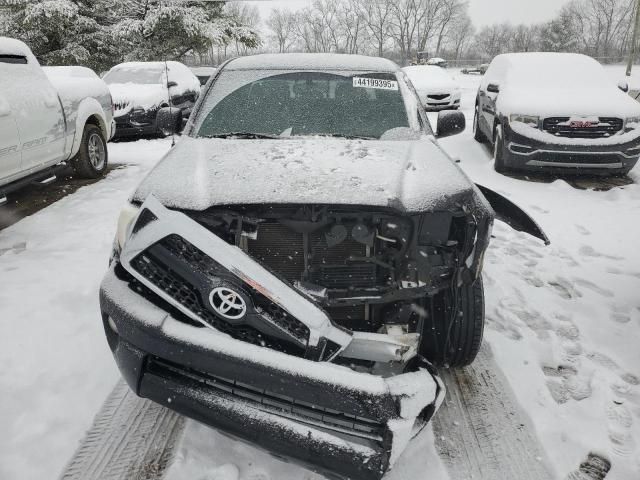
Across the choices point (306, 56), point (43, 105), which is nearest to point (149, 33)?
point (43, 105)

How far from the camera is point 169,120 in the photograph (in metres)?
3.59

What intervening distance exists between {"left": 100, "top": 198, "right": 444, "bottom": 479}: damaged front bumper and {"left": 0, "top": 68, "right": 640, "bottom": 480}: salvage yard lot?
0.44 meters

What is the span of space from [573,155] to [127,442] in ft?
20.1

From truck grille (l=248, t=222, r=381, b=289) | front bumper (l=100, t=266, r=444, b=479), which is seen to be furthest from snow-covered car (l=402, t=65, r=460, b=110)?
front bumper (l=100, t=266, r=444, b=479)

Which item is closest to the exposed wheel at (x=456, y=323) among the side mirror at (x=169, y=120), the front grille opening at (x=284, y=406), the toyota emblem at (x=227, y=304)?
the front grille opening at (x=284, y=406)

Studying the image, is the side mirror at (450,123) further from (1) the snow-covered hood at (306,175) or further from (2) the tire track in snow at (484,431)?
(2) the tire track in snow at (484,431)

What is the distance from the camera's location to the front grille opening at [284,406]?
160 cm

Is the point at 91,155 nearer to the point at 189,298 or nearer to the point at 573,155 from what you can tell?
the point at 189,298

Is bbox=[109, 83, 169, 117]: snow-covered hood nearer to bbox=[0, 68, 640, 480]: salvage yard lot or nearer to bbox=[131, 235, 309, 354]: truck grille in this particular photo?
bbox=[0, 68, 640, 480]: salvage yard lot

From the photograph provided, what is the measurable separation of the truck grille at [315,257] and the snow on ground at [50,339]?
4.03 feet

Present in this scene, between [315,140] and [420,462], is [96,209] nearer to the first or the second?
[315,140]

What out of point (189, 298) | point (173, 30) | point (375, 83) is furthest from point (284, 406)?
point (173, 30)

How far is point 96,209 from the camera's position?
5.38 m

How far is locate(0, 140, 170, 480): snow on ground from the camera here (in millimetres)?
2150
